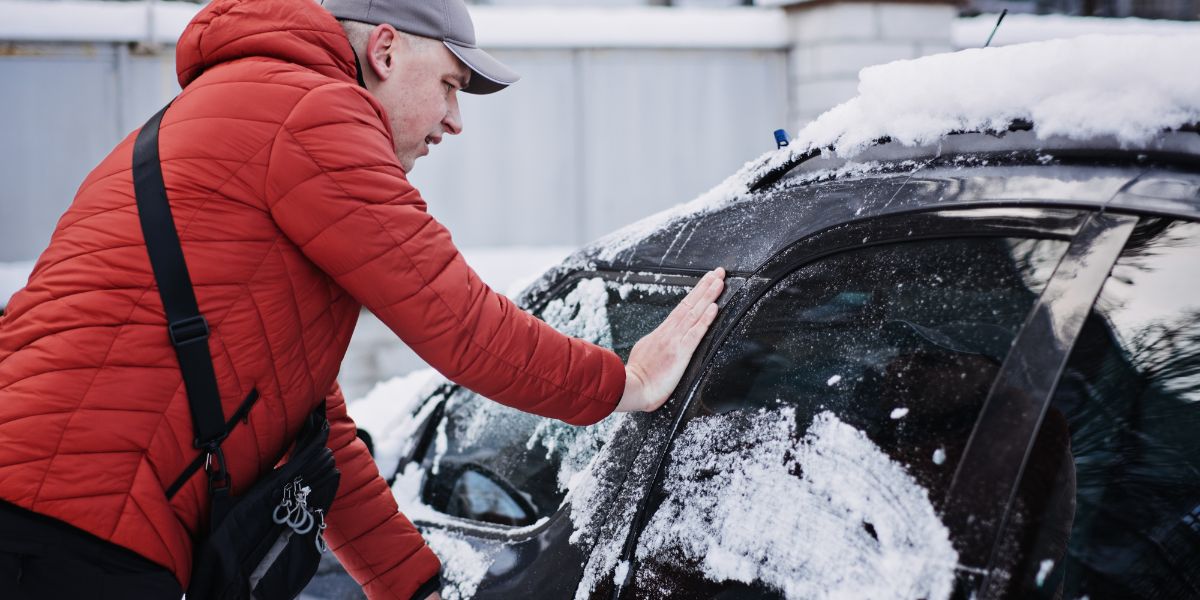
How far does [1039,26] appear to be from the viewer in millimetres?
7770

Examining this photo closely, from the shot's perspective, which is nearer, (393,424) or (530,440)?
(530,440)

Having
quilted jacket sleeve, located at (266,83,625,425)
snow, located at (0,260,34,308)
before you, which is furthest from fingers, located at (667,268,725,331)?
snow, located at (0,260,34,308)

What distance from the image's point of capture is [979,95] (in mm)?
1378

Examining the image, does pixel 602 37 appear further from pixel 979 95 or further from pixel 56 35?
pixel 979 95

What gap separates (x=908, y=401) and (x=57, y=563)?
3.79 feet

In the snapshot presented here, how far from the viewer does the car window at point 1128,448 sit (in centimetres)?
114

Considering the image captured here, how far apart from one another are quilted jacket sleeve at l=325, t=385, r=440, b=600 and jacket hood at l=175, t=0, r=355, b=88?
24.4 inches

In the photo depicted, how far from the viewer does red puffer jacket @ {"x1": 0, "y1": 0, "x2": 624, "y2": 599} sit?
4.31 feet

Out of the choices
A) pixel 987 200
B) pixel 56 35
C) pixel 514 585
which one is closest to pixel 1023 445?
pixel 987 200

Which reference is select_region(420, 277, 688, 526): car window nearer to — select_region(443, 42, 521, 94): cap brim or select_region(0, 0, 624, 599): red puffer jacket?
select_region(0, 0, 624, 599): red puffer jacket

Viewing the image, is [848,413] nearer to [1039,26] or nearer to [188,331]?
[188,331]

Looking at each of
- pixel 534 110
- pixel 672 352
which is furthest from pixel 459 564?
pixel 534 110

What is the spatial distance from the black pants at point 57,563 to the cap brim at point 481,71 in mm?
922

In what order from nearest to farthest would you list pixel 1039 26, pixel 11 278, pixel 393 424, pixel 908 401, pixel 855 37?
pixel 908 401 < pixel 393 424 < pixel 11 278 < pixel 855 37 < pixel 1039 26
